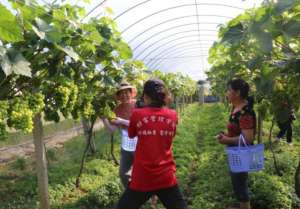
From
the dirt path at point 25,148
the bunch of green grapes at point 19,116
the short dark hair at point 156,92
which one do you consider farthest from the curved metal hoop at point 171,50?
the bunch of green grapes at point 19,116

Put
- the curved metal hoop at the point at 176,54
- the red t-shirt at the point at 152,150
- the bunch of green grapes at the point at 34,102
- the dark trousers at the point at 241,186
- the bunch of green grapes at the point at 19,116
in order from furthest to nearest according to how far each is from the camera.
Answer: the curved metal hoop at the point at 176,54, the dark trousers at the point at 241,186, the red t-shirt at the point at 152,150, the bunch of green grapes at the point at 34,102, the bunch of green grapes at the point at 19,116

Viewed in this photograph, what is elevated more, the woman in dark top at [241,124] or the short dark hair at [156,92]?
the short dark hair at [156,92]

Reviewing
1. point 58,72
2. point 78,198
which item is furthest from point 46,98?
point 78,198

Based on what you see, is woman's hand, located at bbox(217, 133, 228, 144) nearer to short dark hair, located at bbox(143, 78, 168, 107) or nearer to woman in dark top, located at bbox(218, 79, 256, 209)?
woman in dark top, located at bbox(218, 79, 256, 209)

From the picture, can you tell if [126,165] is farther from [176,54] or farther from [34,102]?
[176,54]

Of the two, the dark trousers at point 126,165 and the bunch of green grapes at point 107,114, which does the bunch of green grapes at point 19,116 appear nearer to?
the bunch of green grapes at point 107,114

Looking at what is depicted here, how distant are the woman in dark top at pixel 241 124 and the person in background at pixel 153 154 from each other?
0.97 m

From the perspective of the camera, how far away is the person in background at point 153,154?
306 cm

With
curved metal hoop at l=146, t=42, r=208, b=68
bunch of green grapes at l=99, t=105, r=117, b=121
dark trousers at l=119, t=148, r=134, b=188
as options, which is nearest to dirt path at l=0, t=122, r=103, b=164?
dark trousers at l=119, t=148, r=134, b=188

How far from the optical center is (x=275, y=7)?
202 cm

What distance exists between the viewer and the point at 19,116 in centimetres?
253

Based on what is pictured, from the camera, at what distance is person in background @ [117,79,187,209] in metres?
3.06

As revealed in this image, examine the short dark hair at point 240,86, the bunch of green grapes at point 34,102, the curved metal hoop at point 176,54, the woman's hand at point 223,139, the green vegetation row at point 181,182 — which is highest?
the curved metal hoop at point 176,54

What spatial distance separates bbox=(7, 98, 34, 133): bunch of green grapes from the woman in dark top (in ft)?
6.90
